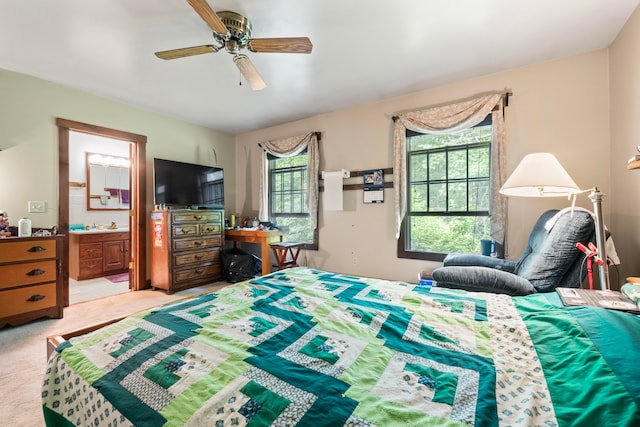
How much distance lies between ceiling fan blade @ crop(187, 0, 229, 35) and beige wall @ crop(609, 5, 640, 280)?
116 inches

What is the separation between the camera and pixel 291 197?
4.55 metres

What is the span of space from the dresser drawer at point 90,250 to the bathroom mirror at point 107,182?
879mm

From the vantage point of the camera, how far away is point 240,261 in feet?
13.6

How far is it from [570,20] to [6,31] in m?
4.52

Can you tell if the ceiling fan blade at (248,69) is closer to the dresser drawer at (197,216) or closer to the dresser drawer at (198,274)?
the dresser drawer at (197,216)

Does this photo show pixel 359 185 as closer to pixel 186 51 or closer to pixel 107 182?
pixel 186 51

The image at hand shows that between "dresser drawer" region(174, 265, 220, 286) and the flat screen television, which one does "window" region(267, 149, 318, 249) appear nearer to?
the flat screen television

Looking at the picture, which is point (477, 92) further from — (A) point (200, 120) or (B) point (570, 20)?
(A) point (200, 120)

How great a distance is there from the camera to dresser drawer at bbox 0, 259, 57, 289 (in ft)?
8.13

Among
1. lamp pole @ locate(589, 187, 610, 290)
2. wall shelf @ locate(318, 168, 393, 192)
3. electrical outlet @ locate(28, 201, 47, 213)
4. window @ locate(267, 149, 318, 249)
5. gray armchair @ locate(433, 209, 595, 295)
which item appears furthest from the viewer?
window @ locate(267, 149, 318, 249)

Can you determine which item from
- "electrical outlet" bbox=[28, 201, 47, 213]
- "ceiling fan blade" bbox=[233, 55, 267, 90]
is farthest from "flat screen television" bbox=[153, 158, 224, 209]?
"ceiling fan blade" bbox=[233, 55, 267, 90]

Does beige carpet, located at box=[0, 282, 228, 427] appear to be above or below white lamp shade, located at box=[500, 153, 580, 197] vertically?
below

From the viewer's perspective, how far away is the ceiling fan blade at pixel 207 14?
1.57 meters

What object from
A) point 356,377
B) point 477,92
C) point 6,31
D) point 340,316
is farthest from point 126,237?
point 477,92
